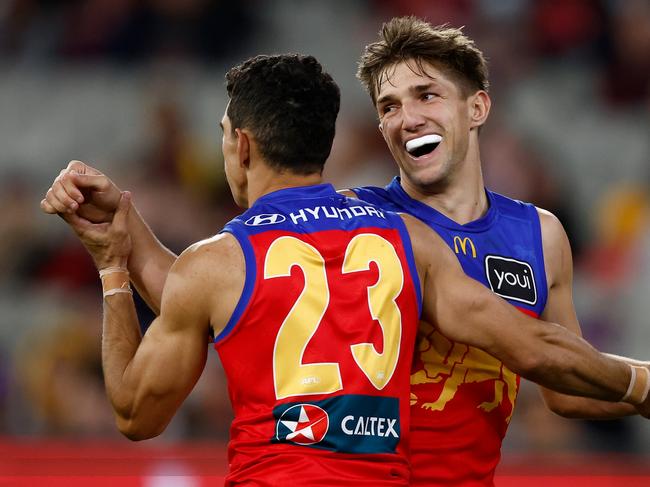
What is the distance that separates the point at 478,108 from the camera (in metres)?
3.95

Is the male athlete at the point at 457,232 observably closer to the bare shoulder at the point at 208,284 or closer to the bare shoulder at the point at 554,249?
the bare shoulder at the point at 554,249

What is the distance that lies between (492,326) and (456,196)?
2.59 feet

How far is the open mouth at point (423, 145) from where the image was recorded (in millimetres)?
3746

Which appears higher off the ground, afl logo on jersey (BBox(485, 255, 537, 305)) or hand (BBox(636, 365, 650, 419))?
afl logo on jersey (BBox(485, 255, 537, 305))

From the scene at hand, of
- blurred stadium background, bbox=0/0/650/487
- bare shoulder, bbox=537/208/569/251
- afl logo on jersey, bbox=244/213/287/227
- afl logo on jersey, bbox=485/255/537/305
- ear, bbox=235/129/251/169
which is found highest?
blurred stadium background, bbox=0/0/650/487

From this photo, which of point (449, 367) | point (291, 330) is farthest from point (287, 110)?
point (449, 367)

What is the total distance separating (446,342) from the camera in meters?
3.52

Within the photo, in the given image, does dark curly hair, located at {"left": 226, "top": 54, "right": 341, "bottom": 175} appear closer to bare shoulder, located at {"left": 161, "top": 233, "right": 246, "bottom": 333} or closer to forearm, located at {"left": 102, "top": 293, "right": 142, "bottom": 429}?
bare shoulder, located at {"left": 161, "top": 233, "right": 246, "bottom": 333}

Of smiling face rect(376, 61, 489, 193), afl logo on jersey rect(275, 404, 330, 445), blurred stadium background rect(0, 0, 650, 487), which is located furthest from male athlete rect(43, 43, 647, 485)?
blurred stadium background rect(0, 0, 650, 487)

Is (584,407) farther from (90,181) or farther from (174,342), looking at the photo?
(90,181)

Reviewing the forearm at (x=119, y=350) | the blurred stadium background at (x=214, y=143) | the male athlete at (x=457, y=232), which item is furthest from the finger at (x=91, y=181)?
the blurred stadium background at (x=214, y=143)

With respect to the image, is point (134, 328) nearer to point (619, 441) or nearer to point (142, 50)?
point (619, 441)

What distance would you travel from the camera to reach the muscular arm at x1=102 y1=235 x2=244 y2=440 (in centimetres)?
290

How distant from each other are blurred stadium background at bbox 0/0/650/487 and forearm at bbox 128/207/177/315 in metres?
3.26
